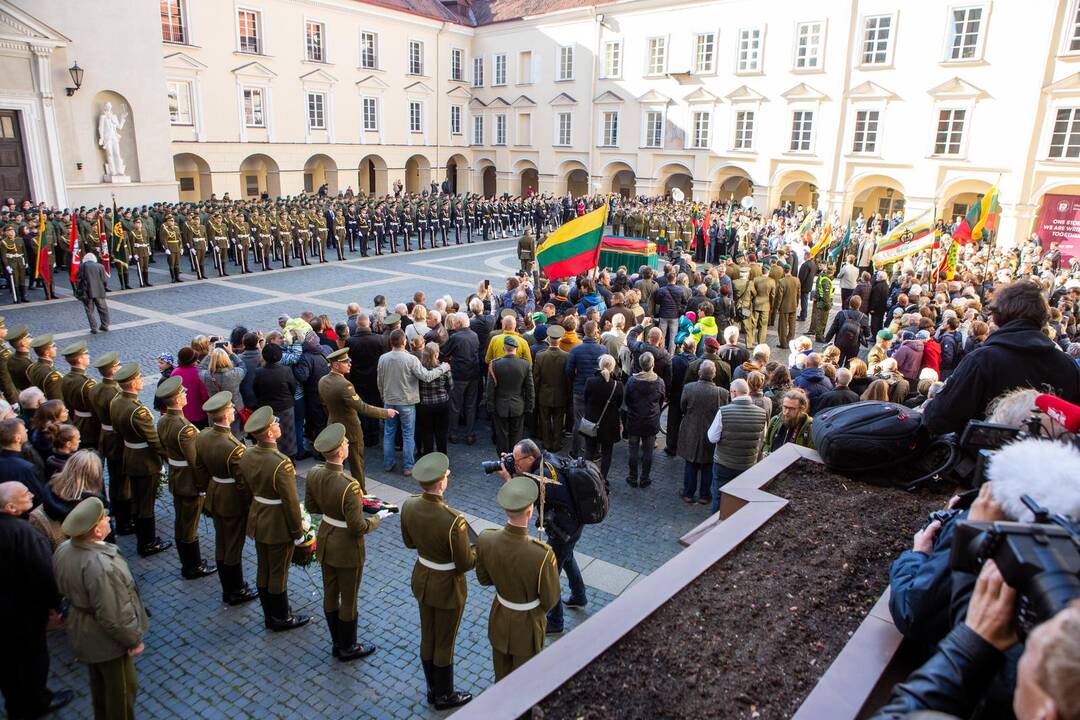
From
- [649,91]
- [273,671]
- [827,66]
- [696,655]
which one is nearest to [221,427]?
[273,671]

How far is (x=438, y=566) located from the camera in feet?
14.6

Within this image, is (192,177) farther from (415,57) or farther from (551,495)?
(551,495)

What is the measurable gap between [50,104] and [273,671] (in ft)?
71.4

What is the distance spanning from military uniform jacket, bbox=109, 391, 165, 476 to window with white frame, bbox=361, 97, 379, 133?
31249mm

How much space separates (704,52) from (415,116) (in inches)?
607

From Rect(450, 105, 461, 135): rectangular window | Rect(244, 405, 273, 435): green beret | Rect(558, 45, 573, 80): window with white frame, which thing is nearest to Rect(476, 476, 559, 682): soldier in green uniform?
Rect(244, 405, 273, 435): green beret

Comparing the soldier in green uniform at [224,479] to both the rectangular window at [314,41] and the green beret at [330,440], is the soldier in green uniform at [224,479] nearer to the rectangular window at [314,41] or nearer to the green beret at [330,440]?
the green beret at [330,440]

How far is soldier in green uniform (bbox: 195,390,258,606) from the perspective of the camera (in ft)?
17.7

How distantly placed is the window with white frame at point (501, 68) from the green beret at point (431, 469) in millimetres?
37721

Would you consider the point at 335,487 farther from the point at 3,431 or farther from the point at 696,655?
the point at 696,655

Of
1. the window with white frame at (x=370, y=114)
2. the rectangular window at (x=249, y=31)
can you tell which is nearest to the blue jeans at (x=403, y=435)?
the rectangular window at (x=249, y=31)

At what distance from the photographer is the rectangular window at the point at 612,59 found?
34.1 meters

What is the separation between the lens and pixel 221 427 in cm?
546

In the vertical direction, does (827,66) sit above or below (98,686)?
above
